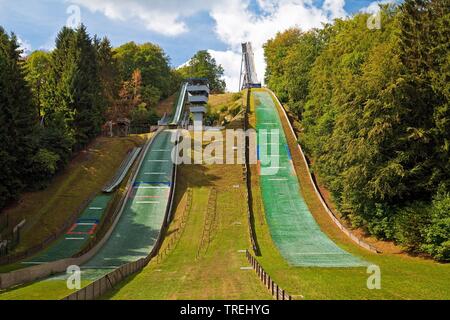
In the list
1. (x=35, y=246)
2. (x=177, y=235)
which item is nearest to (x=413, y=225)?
(x=177, y=235)

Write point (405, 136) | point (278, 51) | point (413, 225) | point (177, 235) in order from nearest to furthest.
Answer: point (413, 225), point (405, 136), point (177, 235), point (278, 51)

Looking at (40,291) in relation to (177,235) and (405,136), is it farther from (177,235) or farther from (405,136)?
(405,136)

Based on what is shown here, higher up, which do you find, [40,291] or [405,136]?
[405,136]

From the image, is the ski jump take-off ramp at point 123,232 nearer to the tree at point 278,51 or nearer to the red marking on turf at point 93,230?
the red marking on turf at point 93,230

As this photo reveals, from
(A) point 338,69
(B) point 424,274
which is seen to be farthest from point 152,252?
(A) point 338,69

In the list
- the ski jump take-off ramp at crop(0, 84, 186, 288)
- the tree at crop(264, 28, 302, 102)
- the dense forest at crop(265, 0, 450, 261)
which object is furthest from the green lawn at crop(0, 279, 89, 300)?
the tree at crop(264, 28, 302, 102)

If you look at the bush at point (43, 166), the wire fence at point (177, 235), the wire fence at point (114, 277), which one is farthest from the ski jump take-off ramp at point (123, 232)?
the bush at point (43, 166)

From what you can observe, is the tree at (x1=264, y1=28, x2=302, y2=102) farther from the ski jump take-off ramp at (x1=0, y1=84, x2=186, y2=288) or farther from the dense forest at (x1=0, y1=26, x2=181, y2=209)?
the ski jump take-off ramp at (x1=0, y1=84, x2=186, y2=288)
